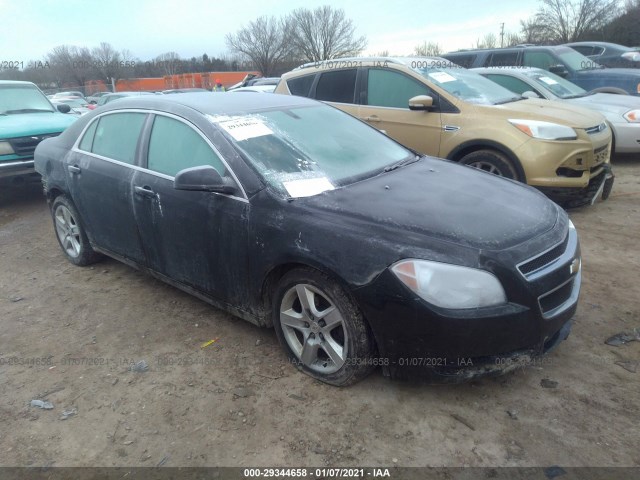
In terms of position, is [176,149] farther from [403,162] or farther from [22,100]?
[22,100]

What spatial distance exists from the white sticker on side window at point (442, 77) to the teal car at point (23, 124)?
18.1 feet

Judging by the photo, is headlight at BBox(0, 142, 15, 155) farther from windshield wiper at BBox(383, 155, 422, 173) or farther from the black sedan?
windshield wiper at BBox(383, 155, 422, 173)

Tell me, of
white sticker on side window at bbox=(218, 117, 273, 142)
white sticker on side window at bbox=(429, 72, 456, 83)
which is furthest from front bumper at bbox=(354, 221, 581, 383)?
white sticker on side window at bbox=(429, 72, 456, 83)

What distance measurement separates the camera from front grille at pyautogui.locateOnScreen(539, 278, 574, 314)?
252cm

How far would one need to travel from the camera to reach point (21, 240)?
19.4ft

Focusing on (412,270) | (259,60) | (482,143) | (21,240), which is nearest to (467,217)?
(412,270)

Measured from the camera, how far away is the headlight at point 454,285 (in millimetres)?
2375

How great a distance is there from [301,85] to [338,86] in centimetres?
61

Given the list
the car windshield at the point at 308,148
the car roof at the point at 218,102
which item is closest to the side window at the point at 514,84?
the car windshield at the point at 308,148

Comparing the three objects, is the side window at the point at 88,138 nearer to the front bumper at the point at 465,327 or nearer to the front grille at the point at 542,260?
the front bumper at the point at 465,327

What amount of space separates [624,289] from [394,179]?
2.16 meters

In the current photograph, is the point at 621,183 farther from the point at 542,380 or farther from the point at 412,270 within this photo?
the point at 412,270

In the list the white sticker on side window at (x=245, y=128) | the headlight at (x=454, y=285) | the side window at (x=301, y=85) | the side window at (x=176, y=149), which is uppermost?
the side window at (x=301, y=85)

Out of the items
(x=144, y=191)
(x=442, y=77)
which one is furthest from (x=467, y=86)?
(x=144, y=191)
